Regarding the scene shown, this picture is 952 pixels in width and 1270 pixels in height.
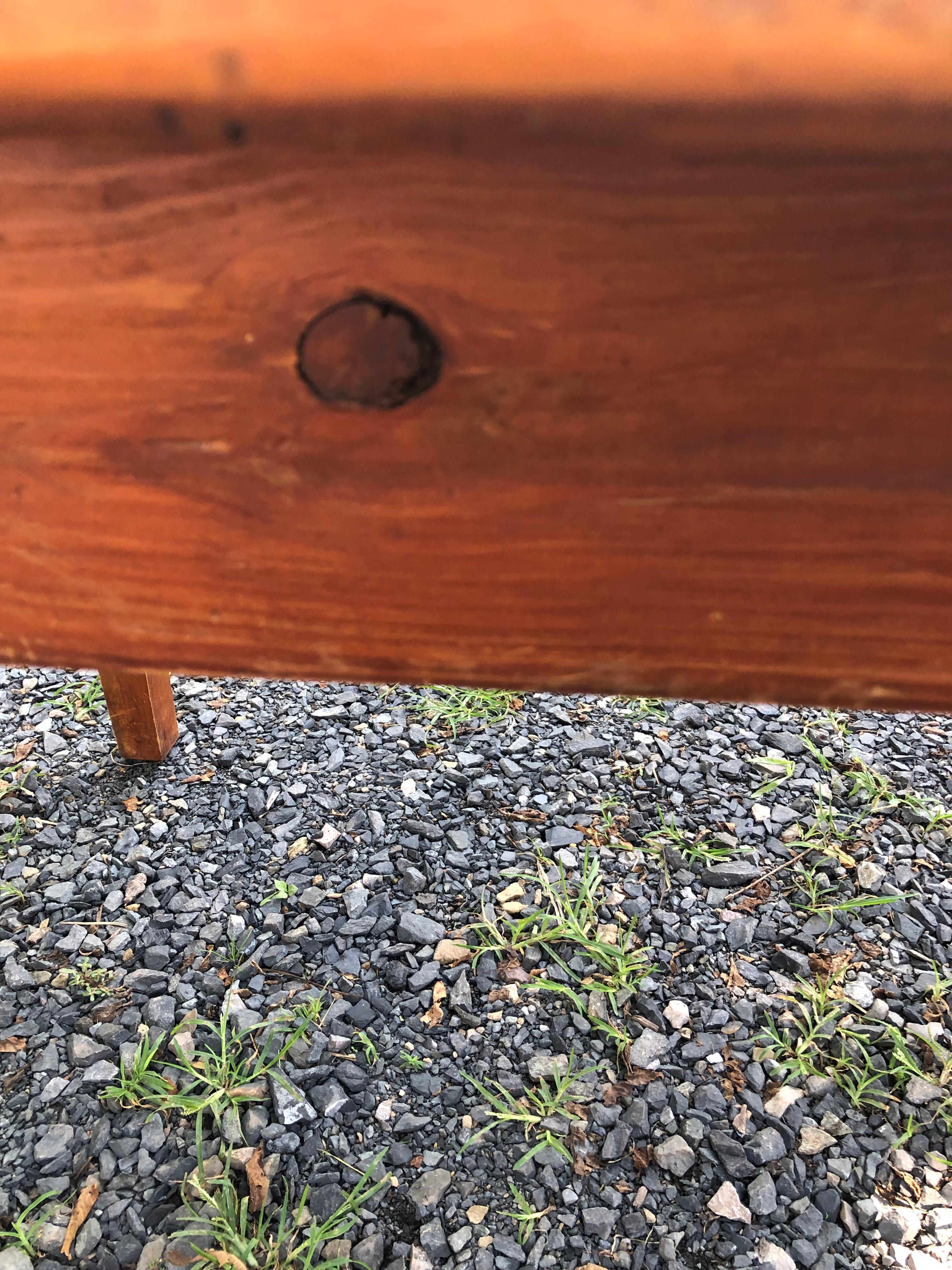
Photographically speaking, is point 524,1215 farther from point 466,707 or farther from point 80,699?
point 80,699

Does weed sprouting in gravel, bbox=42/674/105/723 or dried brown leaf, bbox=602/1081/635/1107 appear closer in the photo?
dried brown leaf, bbox=602/1081/635/1107

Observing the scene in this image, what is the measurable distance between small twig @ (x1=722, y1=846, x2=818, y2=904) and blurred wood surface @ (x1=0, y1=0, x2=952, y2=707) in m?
1.35

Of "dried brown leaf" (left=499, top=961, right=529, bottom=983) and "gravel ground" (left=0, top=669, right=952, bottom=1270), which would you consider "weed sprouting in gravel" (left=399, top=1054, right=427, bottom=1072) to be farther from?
"dried brown leaf" (left=499, top=961, right=529, bottom=983)

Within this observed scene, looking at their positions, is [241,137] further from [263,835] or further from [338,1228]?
[263,835]

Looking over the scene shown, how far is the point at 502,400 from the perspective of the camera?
0.31m

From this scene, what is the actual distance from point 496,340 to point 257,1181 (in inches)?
49.5

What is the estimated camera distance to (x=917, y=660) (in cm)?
36

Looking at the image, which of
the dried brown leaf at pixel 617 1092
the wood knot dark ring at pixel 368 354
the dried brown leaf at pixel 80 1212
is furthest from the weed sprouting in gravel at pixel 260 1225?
the wood knot dark ring at pixel 368 354

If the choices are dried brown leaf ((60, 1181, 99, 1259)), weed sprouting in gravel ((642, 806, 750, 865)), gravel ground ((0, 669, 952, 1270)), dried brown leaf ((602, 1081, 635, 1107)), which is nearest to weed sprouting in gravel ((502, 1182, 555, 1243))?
gravel ground ((0, 669, 952, 1270))

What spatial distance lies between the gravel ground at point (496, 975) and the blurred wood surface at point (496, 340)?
1102mm

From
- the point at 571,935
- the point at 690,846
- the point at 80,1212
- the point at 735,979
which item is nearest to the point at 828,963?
the point at 735,979

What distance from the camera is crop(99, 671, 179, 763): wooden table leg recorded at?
1781mm

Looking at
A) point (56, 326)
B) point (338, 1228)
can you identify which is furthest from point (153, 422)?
point (338, 1228)

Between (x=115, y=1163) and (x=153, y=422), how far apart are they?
126 cm
